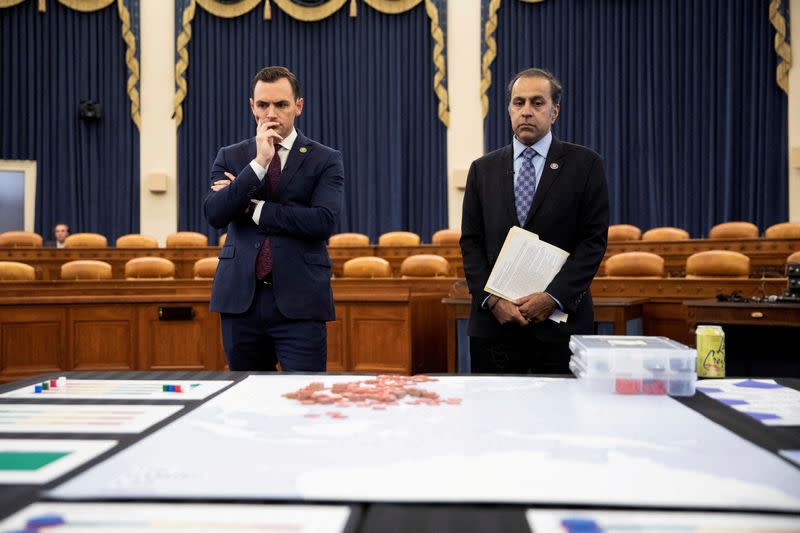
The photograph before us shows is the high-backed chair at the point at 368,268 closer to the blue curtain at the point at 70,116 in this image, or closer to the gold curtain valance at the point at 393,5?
the gold curtain valance at the point at 393,5

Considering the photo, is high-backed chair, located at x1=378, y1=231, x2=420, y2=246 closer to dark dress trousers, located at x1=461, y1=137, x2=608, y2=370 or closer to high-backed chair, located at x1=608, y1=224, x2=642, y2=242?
high-backed chair, located at x1=608, y1=224, x2=642, y2=242

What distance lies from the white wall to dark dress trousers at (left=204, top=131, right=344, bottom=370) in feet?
21.8

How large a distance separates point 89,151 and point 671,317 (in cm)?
A: 773

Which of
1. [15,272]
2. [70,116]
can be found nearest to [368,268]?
[15,272]

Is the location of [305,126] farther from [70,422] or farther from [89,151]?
[70,422]

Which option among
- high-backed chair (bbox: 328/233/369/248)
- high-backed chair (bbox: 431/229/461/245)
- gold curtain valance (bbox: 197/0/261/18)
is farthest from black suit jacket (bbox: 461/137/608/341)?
gold curtain valance (bbox: 197/0/261/18)

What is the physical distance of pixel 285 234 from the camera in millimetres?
1812

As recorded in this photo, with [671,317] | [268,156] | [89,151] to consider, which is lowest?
[671,317]

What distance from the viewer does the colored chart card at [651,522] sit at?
58 cm

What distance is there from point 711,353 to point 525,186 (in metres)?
0.69

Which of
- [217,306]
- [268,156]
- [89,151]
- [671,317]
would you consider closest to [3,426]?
[217,306]

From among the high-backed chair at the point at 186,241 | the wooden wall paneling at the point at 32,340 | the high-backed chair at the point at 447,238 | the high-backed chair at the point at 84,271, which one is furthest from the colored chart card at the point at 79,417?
the high-backed chair at the point at 186,241

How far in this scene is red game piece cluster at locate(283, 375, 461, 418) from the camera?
3.48ft

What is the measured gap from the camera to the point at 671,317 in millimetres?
4004
